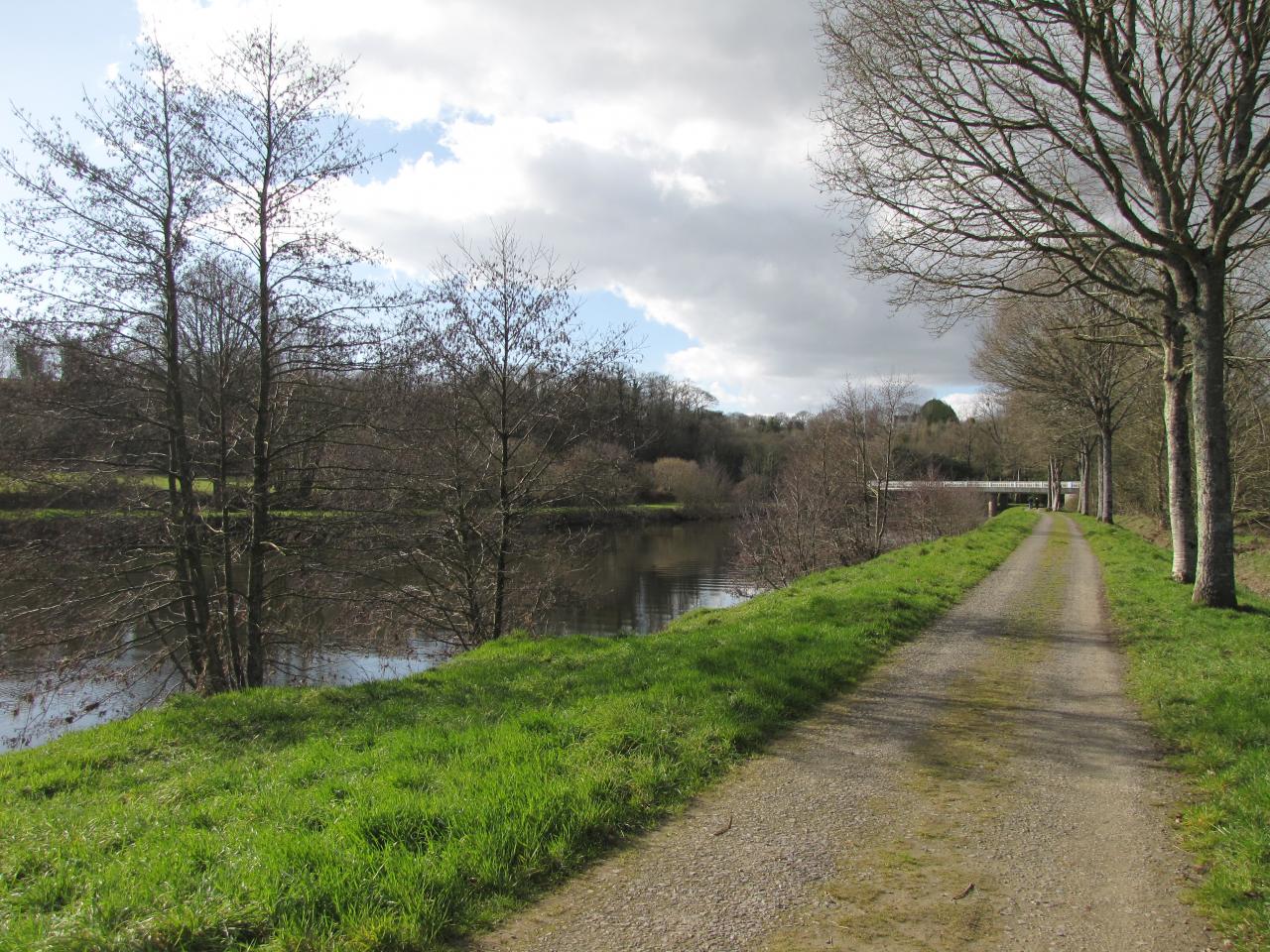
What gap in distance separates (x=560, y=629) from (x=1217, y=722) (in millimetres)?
17019

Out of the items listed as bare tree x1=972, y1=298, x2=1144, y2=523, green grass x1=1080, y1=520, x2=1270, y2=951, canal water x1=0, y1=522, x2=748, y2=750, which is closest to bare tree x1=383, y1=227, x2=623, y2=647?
canal water x1=0, y1=522, x2=748, y2=750

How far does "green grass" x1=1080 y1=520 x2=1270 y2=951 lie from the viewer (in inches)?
134

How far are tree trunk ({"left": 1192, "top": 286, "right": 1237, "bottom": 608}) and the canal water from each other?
9955 millimetres

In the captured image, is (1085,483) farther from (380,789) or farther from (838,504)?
(380,789)

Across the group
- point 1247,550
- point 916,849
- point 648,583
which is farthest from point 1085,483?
point 916,849

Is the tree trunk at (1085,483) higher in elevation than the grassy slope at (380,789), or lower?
higher

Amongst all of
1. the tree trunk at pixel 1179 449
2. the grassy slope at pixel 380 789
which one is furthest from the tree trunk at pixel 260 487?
the tree trunk at pixel 1179 449

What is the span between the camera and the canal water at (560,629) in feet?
36.3

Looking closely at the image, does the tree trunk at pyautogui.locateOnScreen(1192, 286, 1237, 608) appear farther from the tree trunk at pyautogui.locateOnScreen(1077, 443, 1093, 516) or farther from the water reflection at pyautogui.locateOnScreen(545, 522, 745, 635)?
the tree trunk at pyautogui.locateOnScreen(1077, 443, 1093, 516)

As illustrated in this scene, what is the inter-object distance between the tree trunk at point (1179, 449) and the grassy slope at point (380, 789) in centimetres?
720

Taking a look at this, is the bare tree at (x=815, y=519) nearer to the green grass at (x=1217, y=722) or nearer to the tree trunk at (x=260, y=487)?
the green grass at (x=1217, y=722)

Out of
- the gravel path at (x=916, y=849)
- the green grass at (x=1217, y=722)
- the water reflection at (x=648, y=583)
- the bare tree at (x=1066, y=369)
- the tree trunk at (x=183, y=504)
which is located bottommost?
the water reflection at (x=648, y=583)

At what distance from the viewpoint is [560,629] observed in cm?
2120

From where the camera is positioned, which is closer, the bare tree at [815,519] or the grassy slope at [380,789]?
the grassy slope at [380,789]
